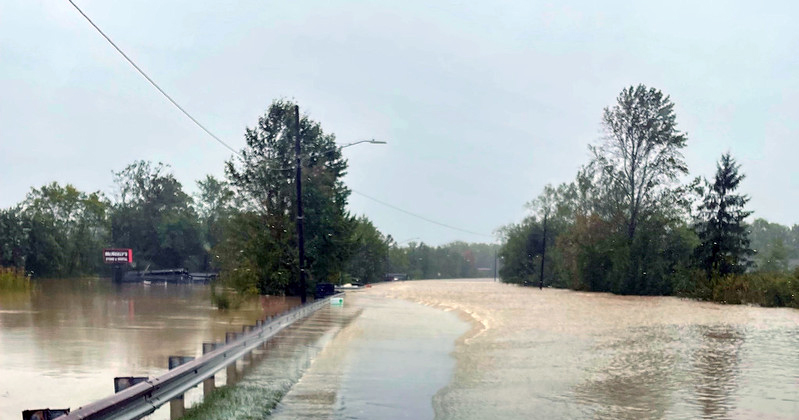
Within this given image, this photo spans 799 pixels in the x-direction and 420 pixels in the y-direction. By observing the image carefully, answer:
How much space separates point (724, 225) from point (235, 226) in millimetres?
42026

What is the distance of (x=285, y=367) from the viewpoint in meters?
16.6

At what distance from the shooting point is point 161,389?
31.7 ft

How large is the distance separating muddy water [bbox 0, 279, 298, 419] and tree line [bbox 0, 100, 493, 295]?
44.3 feet

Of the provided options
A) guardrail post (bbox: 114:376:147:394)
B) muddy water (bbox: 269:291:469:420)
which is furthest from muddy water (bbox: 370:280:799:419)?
guardrail post (bbox: 114:376:147:394)

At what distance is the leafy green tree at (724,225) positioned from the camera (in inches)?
2965

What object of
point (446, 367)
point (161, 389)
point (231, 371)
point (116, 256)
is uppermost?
point (116, 256)

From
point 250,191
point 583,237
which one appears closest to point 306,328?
point 250,191

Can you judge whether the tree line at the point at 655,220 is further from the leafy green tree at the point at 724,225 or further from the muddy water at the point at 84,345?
the muddy water at the point at 84,345

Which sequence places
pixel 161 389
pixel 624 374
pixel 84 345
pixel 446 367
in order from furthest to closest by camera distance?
1. pixel 84 345
2. pixel 446 367
3. pixel 624 374
4. pixel 161 389

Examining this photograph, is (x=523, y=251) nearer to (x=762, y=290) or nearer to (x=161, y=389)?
(x=762, y=290)

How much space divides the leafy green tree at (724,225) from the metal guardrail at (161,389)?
216 feet

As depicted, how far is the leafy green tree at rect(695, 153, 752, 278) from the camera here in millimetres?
75312

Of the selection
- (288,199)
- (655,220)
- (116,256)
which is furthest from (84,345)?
(116,256)

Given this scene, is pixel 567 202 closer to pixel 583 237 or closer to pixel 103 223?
pixel 583 237
